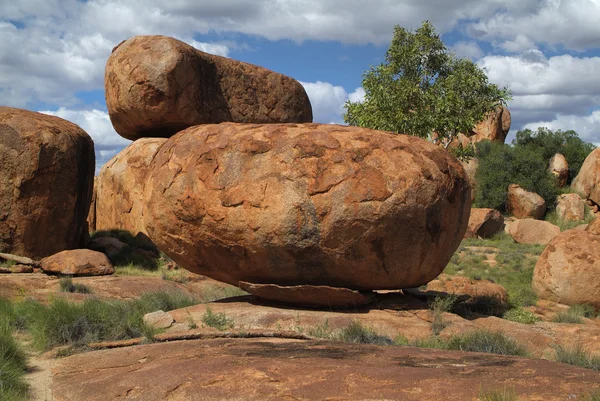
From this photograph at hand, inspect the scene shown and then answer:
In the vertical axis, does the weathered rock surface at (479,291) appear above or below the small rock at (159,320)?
below

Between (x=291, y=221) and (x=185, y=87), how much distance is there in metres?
9.06

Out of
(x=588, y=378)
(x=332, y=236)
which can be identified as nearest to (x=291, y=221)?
(x=332, y=236)

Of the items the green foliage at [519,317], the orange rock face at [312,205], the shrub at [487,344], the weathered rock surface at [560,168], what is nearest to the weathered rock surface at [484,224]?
the weathered rock surface at [560,168]

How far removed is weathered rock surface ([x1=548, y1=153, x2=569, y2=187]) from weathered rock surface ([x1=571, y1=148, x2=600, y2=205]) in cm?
218

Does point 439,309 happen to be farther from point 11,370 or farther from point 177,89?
point 177,89

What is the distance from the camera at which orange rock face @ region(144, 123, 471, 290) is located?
6984 millimetres

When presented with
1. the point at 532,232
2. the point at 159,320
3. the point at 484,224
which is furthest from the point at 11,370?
the point at 532,232

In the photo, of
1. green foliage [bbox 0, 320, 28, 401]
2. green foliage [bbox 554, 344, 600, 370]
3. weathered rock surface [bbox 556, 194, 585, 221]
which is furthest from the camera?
weathered rock surface [bbox 556, 194, 585, 221]

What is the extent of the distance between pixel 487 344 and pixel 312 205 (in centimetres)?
222

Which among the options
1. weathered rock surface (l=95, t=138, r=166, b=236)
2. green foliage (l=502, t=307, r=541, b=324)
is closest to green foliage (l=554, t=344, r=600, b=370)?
green foliage (l=502, t=307, r=541, b=324)

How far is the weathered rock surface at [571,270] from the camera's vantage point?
1129 cm

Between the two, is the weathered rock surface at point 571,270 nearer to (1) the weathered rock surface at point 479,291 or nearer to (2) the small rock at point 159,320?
(1) the weathered rock surface at point 479,291

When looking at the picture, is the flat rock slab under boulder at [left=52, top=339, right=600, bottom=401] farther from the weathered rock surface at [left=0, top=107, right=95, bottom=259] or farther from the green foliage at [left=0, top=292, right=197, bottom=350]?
the weathered rock surface at [left=0, top=107, right=95, bottom=259]

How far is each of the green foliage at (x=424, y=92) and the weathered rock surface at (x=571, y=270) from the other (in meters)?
11.5
